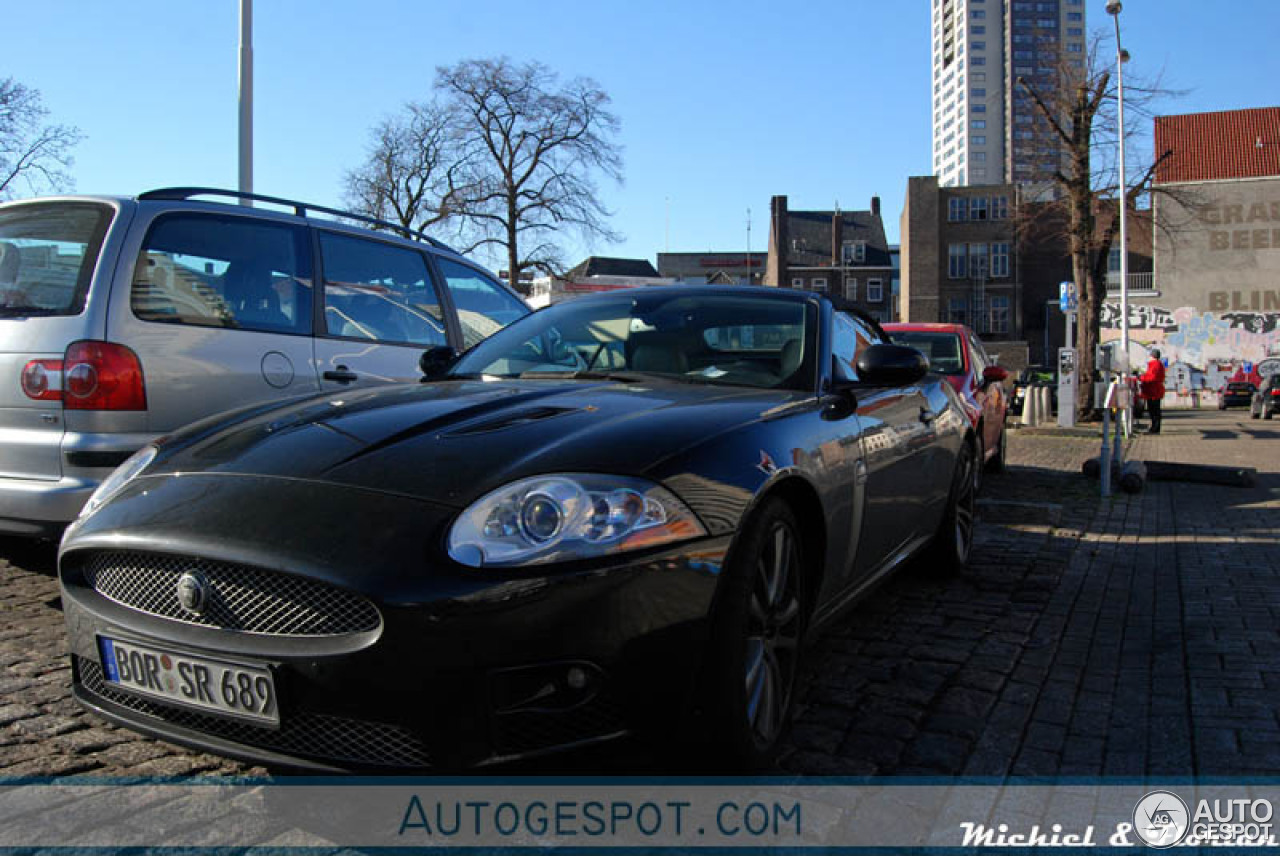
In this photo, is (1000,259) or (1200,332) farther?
(1000,259)

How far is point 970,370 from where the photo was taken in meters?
9.40

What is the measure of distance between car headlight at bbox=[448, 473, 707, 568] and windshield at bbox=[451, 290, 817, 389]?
47.5 inches

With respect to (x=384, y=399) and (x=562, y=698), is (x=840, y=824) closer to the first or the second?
(x=562, y=698)

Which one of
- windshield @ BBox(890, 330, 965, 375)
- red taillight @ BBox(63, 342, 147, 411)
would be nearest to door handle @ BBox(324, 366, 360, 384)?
red taillight @ BBox(63, 342, 147, 411)

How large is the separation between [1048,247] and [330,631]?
2649 inches

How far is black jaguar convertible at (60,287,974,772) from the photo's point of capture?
199cm

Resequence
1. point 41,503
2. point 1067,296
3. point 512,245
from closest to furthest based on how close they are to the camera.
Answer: point 41,503
point 1067,296
point 512,245

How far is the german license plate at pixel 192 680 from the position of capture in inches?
80.7

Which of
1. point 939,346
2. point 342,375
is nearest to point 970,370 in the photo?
point 939,346

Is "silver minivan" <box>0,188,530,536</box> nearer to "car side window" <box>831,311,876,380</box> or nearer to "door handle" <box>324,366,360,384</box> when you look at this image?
"door handle" <box>324,366,360,384</box>

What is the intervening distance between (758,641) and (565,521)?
29.2 inches

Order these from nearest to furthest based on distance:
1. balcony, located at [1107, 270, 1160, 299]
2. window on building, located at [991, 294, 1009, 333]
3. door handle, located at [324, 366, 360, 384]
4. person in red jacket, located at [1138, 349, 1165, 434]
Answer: door handle, located at [324, 366, 360, 384]
person in red jacket, located at [1138, 349, 1165, 434]
balcony, located at [1107, 270, 1160, 299]
window on building, located at [991, 294, 1009, 333]

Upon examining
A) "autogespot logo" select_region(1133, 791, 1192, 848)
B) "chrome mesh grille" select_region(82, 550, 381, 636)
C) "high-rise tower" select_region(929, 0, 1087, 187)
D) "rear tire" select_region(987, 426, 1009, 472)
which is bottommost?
"autogespot logo" select_region(1133, 791, 1192, 848)

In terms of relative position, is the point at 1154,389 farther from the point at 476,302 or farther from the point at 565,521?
the point at 565,521
